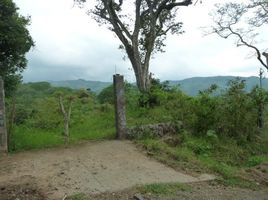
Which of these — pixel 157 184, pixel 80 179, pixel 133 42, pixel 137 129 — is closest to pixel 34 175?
pixel 80 179

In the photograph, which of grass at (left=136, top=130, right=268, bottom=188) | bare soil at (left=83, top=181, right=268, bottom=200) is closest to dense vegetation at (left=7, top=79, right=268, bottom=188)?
grass at (left=136, top=130, right=268, bottom=188)

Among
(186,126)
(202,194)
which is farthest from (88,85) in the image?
(202,194)

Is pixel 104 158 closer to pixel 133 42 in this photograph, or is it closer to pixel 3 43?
pixel 3 43

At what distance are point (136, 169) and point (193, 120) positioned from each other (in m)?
4.09

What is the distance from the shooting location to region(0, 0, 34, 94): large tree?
1511 cm

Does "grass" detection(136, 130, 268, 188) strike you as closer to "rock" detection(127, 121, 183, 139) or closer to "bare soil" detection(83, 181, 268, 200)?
"rock" detection(127, 121, 183, 139)

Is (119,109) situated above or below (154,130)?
above

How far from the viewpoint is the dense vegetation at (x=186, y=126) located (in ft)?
35.7

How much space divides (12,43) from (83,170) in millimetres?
7895

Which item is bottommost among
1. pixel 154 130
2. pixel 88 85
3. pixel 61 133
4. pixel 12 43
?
pixel 61 133

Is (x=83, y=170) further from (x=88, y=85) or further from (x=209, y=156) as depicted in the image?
(x=88, y=85)

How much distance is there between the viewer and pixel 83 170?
8.85 metres

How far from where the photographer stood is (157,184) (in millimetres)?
8102

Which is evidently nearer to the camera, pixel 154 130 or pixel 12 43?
pixel 154 130
